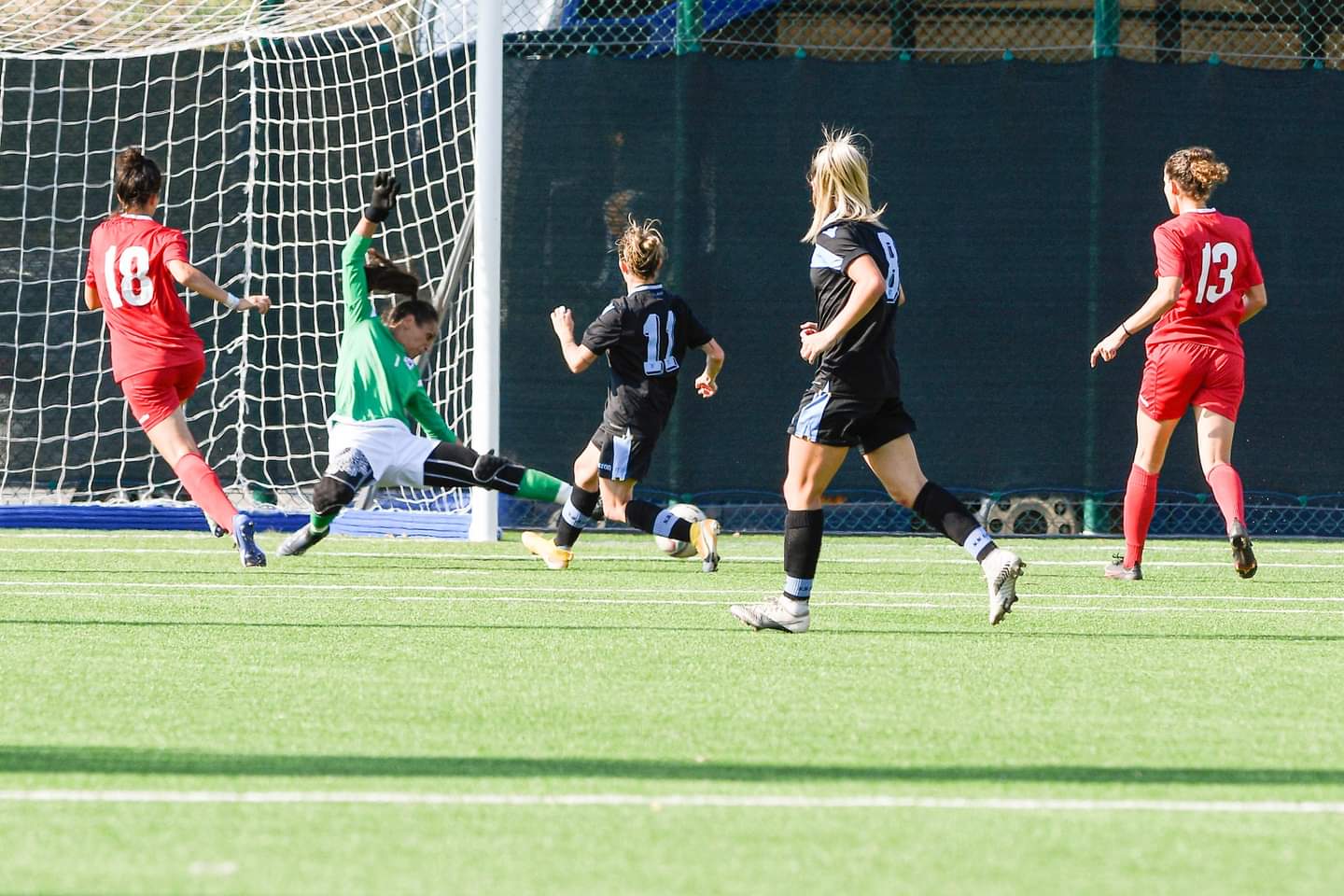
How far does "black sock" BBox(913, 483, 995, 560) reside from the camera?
22.2 feet

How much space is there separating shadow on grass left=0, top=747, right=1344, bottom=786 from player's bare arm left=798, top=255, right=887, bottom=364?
8.23 ft

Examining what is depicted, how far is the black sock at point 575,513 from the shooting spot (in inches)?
372

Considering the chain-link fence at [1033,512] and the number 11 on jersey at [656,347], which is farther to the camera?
the chain-link fence at [1033,512]

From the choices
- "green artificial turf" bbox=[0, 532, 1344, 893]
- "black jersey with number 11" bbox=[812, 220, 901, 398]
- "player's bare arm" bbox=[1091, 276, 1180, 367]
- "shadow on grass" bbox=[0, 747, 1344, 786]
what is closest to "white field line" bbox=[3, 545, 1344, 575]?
"green artificial turf" bbox=[0, 532, 1344, 893]

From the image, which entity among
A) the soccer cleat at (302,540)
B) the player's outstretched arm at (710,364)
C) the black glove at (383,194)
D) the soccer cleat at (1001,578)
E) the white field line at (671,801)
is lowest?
the white field line at (671,801)

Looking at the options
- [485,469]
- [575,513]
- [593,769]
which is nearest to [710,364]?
[575,513]

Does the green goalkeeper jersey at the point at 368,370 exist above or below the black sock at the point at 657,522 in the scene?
above

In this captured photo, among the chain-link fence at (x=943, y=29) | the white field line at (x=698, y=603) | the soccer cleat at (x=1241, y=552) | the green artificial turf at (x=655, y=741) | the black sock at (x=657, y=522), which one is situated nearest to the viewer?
the green artificial turf at (x=655, y=741)

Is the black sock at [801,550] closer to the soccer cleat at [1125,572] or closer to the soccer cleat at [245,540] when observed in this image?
the soccer cleat at [1125,572]

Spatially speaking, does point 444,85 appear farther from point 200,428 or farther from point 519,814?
point 519,814

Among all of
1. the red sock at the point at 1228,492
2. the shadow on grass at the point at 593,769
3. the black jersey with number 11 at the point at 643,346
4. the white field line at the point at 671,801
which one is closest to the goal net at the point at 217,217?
the black jersey with number 11 at the point at 643,346

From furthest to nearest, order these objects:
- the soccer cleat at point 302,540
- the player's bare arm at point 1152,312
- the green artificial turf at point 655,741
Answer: the soccer cleat at point 302,540, the player's bare arm at point 1152,312, the green artificial turf at point 655,741

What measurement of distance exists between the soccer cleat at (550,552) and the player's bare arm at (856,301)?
3013 mm

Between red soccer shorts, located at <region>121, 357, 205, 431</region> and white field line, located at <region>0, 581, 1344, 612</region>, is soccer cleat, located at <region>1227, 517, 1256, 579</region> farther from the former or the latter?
red soccer shorts, located at <region>121, 357, 205, 431</region>
